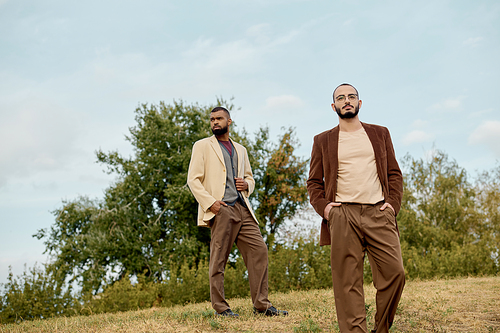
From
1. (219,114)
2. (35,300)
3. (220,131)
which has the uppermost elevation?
(219,114)

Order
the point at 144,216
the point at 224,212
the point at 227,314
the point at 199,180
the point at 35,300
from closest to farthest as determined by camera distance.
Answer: the point at 227,314
the point at 224,212
the point at 199,180
the point at 35,300
the point at 144,216

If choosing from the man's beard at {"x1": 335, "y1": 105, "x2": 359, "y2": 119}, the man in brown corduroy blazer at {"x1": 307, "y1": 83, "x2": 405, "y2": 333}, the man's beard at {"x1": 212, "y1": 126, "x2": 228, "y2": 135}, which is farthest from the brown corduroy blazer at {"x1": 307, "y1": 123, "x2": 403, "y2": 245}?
the man's beard at {"x1": 212, "y1": 126, "x2": 228, "y2": 135}

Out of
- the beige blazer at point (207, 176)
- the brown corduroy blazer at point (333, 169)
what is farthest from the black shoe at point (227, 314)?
the brown corduroy blazer at point (333, 169)

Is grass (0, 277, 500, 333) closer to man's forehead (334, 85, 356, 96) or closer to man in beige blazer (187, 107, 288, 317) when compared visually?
man in beige blazer (187, 107, 288, 317)

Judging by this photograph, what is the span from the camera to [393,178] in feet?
12.1

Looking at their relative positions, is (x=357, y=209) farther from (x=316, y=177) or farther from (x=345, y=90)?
(x=345, y=90)

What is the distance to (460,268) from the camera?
1159cm

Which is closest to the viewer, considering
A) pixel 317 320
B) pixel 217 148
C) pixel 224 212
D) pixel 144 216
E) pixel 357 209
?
pixel 357 209

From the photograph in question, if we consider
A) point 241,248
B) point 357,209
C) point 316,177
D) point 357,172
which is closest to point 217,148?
point 241,248

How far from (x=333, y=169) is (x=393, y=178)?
56 cm

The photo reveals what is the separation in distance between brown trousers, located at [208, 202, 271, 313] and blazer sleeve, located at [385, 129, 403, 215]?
2020mm

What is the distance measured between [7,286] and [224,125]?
256 inches

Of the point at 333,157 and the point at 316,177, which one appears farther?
the point at 316,177

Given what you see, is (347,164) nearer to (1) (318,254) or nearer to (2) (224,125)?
(2) (224,125)
